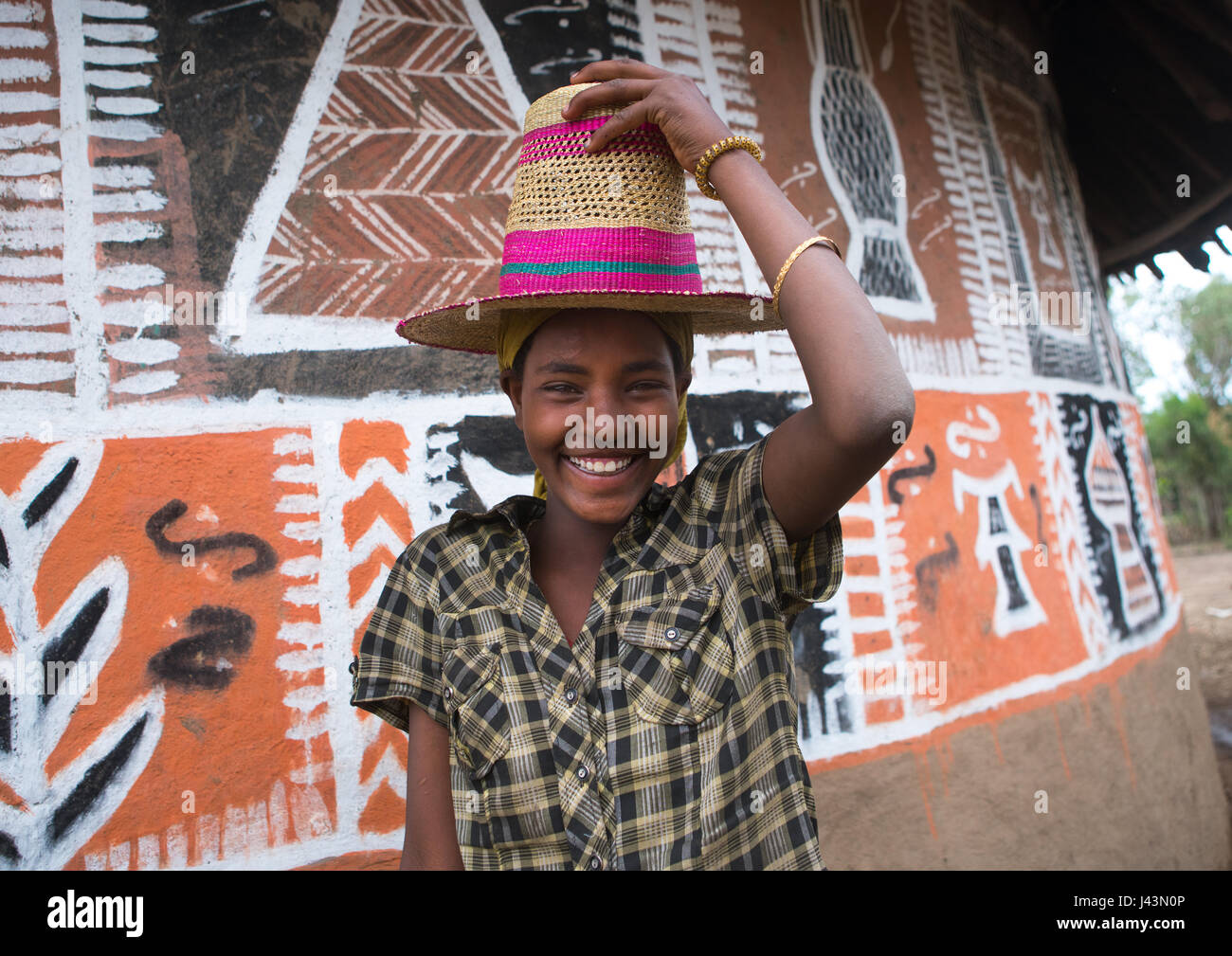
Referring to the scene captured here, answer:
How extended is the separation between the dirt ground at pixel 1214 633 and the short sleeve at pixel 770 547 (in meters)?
4.33

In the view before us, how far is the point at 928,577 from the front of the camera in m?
3.06

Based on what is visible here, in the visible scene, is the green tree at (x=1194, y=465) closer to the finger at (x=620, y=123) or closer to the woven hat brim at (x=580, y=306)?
the woven hat brim at (x=580, y=306)

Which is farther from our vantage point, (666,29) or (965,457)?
(965,457)

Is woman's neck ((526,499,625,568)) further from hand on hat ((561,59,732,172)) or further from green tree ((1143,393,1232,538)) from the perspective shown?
green tree ((1143,393,1232,538))

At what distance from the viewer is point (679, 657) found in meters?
1.36

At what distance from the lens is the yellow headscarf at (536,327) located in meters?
1.51

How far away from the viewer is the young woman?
1285 mm

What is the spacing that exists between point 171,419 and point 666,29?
1987 mm

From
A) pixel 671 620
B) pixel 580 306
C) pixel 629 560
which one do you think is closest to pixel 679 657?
pixel 671 620

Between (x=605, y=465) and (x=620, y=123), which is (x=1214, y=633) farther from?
(x=620, y=123)

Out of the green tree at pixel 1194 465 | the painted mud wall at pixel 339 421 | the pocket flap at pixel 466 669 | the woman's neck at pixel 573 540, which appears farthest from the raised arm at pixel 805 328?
the green tree at pixel 1194 465

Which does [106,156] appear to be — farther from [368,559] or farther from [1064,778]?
[1064,778]

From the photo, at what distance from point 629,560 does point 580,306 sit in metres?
0.43

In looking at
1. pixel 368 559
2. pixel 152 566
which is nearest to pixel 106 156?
pixel 152 566
